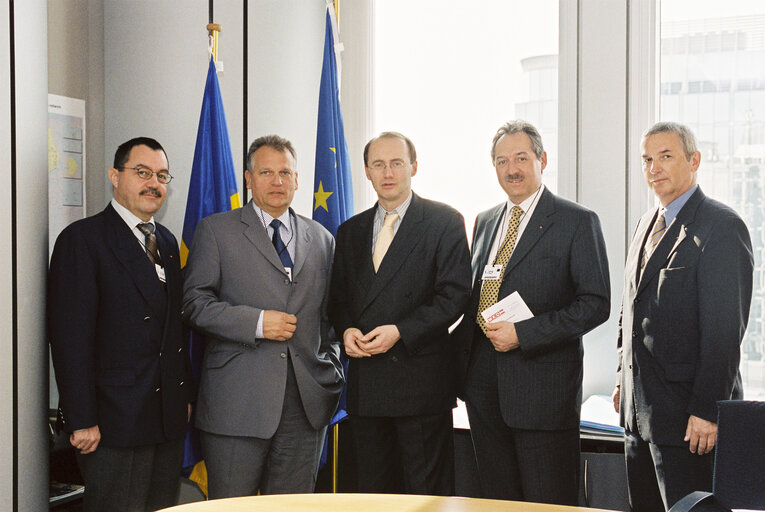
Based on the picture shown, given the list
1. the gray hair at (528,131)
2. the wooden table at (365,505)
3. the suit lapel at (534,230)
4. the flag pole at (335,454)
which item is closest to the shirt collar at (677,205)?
the suit lapel at (534,230)

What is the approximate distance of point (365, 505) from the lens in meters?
1.70

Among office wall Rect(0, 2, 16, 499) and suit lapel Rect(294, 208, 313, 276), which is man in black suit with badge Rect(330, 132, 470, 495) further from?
office wall Rect(0, 2, 16, 499)

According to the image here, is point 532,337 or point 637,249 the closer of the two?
point 532,337

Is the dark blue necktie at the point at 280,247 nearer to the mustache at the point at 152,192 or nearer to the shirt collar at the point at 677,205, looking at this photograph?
the mustache at the point at 152,192

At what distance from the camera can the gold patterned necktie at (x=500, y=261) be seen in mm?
2674

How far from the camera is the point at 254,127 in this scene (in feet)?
13.0

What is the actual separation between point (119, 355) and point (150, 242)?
48 centimetres

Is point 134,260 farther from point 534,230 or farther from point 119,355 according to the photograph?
point 534,230

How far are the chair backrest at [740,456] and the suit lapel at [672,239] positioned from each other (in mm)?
766

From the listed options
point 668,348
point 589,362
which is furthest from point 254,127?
point 668,348

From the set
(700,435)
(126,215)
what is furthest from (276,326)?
(700,435)

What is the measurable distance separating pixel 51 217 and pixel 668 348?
2.87m

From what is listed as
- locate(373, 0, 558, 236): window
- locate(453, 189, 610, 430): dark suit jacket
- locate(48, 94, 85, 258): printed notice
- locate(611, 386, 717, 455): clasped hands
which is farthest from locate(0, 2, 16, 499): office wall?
locate(611, 386, 717, 455): clasped hands

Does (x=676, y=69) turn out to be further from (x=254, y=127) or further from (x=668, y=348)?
(x=254, y=127)
